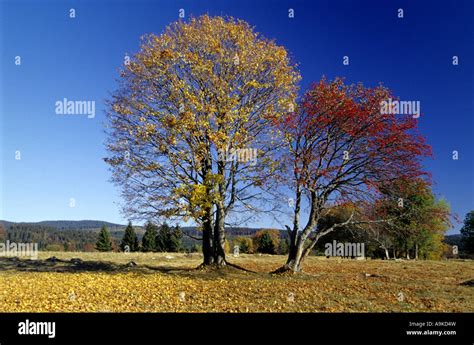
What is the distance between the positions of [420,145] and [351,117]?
4129 mm

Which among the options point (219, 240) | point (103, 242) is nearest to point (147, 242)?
point (103, 242)

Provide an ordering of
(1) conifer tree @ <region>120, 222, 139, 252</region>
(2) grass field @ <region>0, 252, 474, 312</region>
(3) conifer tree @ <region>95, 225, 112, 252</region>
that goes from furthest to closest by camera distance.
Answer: (1) conifer tree @ <region>120, 222, 139, 252</region>, (3) conifer tree @ <region>95, 225, 112, 252</region>, (2) grass field @ <region>0, 252, 474, 312</region>

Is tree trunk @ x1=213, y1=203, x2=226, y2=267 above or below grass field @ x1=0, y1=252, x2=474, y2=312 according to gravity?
above

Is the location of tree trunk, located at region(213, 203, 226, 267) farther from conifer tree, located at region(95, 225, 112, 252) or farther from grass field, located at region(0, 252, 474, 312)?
conifer tree, located at region(95, 225, 112, 252)

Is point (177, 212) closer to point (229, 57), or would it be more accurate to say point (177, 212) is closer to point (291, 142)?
point (291, 142)

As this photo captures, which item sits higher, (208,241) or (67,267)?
(208,241)

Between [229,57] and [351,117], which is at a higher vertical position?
[229,57]

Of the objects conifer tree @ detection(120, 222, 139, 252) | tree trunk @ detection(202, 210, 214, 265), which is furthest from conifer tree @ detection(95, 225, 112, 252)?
tree trunk @ detection(202, 210, 214, 265)

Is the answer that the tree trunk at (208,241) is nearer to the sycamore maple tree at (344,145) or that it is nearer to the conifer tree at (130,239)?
the sycamore maple tree at (344,145)

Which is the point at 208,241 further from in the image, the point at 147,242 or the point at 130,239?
the point at 130,239

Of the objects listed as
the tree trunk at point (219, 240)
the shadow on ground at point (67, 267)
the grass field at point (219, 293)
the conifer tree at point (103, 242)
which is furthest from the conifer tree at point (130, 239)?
the tree trunk at point (219, 240)

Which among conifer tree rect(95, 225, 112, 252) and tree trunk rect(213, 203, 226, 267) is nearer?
tree trunk rect(213, 203, 226, 267)
